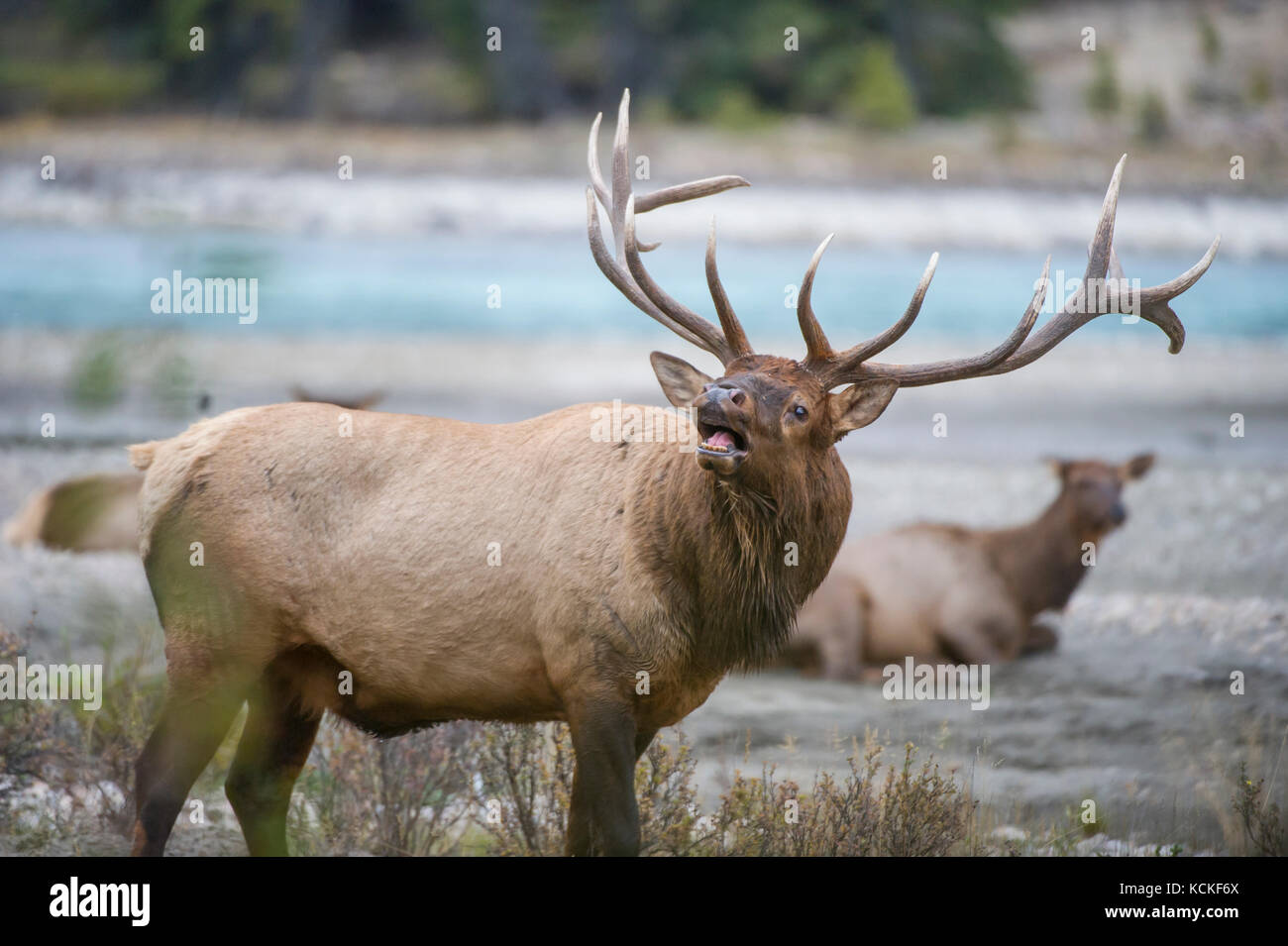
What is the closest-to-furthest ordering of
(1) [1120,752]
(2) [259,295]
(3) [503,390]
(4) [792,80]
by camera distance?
1. (1) [1120,752]
2. (3) [503,390]
3. (2) [259,295]
4. (4) [792,80]

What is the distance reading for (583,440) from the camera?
4.80 m

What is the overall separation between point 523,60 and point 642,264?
1272cm

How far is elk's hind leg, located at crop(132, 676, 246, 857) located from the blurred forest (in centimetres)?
1242

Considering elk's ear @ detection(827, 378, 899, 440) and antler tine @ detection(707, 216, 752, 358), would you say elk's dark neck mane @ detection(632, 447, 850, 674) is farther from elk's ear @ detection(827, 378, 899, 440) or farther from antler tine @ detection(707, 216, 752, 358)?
antler tine @ detection(707, 216, 752, 358)

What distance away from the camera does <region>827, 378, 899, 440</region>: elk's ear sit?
14.4 ft

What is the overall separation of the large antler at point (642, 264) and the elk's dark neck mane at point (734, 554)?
1.30 feet

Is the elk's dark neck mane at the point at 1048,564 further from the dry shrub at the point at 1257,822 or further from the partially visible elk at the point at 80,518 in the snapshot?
the partially visible elk at the point at 80,518

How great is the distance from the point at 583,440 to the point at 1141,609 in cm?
514

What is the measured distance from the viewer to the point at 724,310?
441 centimetres

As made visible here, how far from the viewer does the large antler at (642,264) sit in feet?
14.6

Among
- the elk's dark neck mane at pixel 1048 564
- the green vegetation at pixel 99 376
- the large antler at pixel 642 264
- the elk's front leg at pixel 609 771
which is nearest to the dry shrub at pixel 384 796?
the elk's front leg at pixel 609 771

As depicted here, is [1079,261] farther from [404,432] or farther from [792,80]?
[404,432]

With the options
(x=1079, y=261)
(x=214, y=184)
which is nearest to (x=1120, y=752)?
(x=1079, y=261)

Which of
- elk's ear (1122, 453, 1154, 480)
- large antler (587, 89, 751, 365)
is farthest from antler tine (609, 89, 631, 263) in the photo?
elk's ear (1122, 453, 1154, 480)
